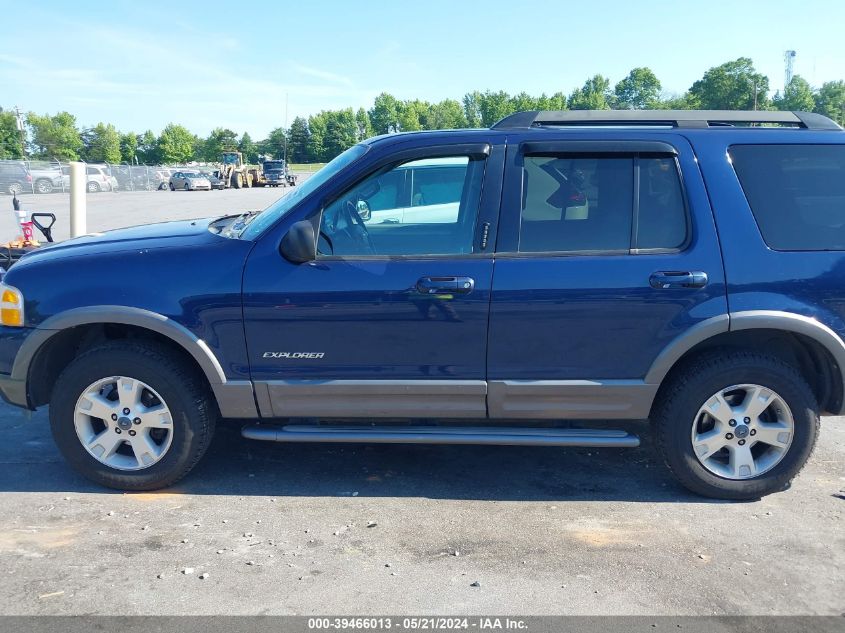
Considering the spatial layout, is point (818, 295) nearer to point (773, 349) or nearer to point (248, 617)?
point (773, 349)

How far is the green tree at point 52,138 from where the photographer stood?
91125 mm

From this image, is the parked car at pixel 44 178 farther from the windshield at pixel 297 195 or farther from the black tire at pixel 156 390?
the windshield at pixel 297 195

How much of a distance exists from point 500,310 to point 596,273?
1.78 ft

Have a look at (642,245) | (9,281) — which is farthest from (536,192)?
(9,281)

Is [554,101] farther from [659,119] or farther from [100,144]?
[659,119]

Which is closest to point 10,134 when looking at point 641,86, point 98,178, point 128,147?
point 128,147

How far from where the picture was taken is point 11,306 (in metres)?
3.91

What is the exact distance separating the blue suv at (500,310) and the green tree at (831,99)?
4095 inches

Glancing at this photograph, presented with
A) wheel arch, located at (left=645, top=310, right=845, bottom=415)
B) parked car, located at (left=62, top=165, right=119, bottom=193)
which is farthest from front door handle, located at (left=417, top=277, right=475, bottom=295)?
parked car, located at (left=62, top=165, right=119, bottom=193)

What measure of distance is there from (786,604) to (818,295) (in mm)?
1599

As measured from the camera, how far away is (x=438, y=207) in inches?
172

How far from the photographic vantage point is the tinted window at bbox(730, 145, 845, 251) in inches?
150

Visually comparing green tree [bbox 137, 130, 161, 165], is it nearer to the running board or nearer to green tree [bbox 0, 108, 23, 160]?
green tree [bbox 0, 108, 23, 160]

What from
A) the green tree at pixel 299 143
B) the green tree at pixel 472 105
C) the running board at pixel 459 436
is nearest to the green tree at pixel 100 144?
the green tree at pixel 299 143
